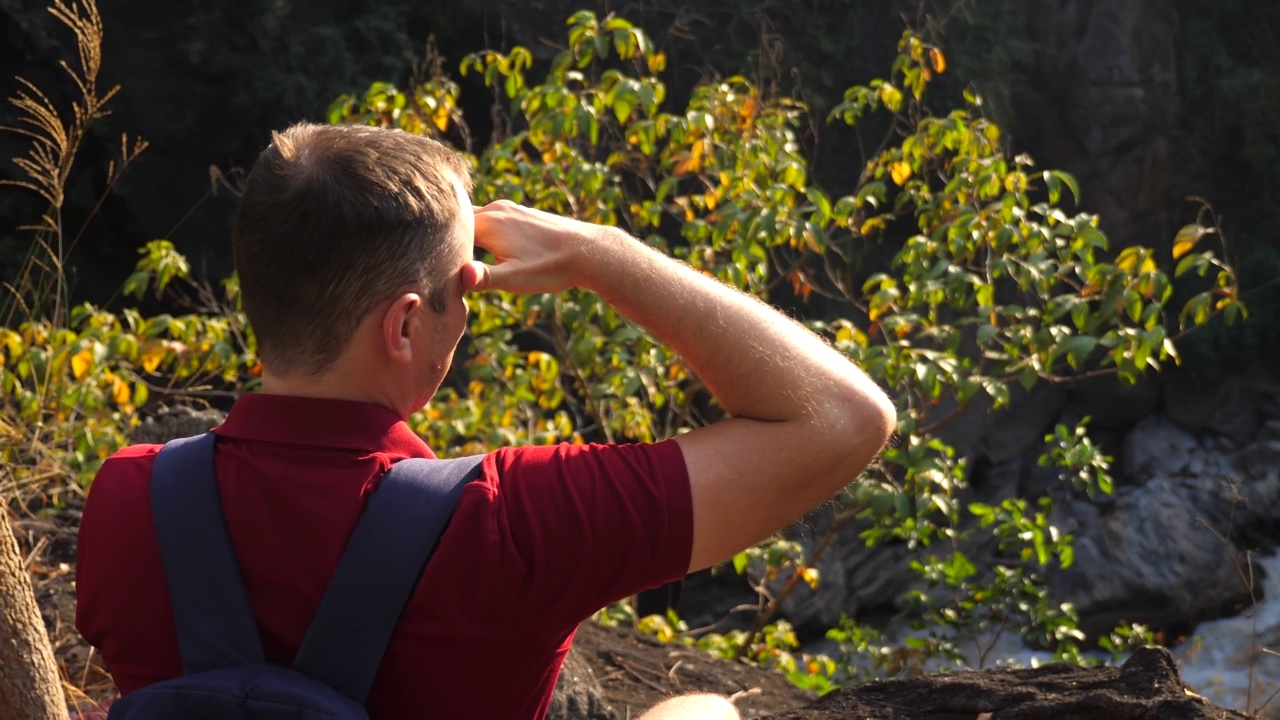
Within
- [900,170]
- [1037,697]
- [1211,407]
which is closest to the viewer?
[1037,697]

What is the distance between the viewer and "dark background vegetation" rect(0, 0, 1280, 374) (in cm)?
1221

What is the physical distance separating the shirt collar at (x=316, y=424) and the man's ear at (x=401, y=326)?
0.06m

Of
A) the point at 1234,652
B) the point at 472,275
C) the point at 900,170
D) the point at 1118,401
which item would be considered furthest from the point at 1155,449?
the point at 472,275

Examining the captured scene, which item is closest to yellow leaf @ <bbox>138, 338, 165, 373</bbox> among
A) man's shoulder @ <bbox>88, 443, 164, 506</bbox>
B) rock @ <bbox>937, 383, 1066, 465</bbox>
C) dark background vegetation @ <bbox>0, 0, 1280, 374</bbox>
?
man's shoulder @ <bbox>88, 443, 164, 506</bbox>

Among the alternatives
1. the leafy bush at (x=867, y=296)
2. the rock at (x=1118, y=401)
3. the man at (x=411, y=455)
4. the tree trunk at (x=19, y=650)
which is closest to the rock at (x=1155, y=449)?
the rock at (x=1118, y=401)

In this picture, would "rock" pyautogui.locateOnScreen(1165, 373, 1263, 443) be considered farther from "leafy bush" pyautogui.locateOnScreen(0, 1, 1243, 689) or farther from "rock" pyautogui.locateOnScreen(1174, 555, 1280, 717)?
"leafy bush" pyautogui.locateOnScreen(0, 1, 1243, 689)

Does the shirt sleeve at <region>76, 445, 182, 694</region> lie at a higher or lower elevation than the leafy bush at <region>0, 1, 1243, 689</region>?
higher

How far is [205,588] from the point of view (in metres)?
1.14

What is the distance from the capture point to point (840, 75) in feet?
46.8

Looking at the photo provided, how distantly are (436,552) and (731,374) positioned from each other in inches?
15.1

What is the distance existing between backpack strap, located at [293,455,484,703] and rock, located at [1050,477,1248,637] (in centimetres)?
1172

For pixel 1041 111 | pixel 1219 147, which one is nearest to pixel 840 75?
pixel 1041 111

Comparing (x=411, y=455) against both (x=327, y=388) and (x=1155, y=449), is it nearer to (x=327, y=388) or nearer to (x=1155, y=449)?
(x=327, y=388)

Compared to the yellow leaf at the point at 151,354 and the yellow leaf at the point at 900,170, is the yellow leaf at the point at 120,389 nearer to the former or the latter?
the yellow leaf at the point at 151,354
